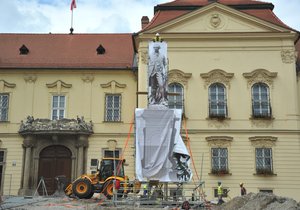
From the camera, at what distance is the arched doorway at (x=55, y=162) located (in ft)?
86.4

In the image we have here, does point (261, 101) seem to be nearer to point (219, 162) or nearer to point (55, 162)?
point (219, 162)

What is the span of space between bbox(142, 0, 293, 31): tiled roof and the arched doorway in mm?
9051

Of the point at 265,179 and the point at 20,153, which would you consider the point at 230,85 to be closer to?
the point at 265,179

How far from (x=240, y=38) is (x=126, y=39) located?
28.7 ft

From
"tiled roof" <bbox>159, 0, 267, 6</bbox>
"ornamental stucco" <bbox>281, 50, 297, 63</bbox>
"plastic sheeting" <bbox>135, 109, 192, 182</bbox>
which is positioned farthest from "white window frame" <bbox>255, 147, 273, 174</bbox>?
"plastic sheeting" <bbox>135, 109, 192, 182</bbox>

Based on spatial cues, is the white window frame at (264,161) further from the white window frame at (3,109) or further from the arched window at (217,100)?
the white window frame at (3,109)

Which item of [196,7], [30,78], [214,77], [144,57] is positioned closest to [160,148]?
[214,77]

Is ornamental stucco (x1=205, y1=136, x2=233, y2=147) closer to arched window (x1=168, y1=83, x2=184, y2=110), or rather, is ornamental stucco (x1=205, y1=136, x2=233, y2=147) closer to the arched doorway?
arched window (x1=168, y1=83, x2=184, y2=110)

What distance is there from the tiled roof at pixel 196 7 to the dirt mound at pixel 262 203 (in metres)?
13.7

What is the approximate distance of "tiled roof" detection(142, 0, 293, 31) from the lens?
88.3 ft

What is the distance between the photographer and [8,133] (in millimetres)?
26641

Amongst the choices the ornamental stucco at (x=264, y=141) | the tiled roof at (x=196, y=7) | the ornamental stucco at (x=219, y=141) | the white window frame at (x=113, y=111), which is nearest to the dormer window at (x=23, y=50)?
the white window frame at (x=113, y=111)

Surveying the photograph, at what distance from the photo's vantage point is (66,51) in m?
29.5

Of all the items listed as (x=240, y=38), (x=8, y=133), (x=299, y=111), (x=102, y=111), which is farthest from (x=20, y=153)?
(x=299, y=111)
